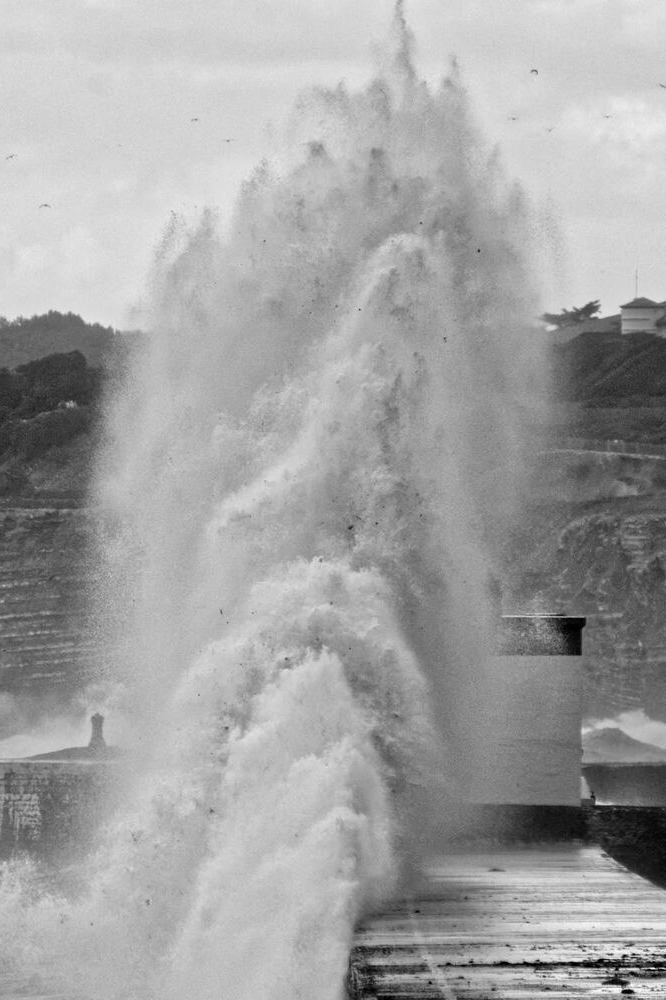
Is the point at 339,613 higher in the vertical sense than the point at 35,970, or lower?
higher

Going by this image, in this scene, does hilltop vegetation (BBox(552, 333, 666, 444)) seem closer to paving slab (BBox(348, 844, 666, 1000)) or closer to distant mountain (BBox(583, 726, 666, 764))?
distant mountain (BBox(583, 726, 666, 764))

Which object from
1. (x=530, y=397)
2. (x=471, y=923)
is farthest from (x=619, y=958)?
(x=530, y=397)

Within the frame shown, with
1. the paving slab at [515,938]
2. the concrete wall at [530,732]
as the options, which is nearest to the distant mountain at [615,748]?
the concrete wall at [530,732]

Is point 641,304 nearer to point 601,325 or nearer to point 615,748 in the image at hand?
point 601,325

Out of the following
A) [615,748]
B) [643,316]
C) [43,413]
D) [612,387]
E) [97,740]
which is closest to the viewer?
[97,740]

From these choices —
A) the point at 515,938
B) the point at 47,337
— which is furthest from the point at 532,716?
the point at 47,337

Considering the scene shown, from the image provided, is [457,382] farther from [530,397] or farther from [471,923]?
[471,923]

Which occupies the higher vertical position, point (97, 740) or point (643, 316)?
point (643, 316)

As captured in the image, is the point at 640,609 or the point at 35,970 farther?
the point at 640,609
